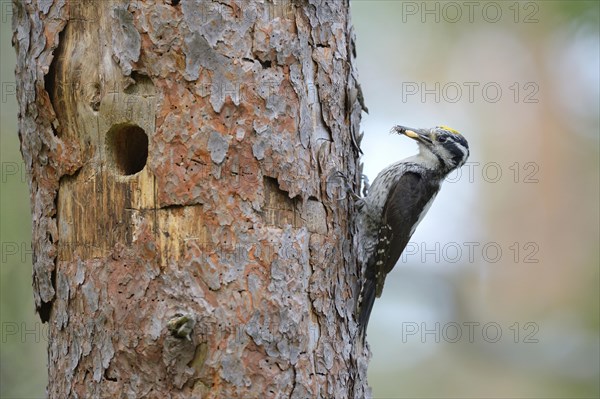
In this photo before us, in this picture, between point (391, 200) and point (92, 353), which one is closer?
point (92, 353)

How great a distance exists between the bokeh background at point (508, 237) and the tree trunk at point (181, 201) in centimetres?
387

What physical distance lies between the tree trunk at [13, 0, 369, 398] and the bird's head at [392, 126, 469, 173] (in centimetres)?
187

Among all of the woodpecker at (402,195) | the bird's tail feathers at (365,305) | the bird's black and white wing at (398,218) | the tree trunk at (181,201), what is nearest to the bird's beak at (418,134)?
the woodpecker at (402,195)

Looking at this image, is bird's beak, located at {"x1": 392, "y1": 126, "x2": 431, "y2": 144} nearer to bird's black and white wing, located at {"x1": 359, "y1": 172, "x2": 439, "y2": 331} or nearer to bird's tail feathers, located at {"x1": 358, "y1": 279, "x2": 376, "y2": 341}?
bird's black and white wing, located at {"x1": 359, "y1": 172, "x2": 439, "y2": 331}

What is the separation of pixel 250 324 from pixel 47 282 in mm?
930

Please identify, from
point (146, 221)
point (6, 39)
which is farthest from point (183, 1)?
point (6, 39)

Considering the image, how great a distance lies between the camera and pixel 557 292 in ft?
24.8

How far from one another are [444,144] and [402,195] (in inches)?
19.8

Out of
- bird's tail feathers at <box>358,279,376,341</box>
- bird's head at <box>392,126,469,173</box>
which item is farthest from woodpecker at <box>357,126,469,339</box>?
bird's tail feathers at <box>358,279,376,341</box>

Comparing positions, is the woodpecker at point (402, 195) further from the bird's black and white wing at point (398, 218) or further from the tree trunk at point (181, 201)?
the tree trunk at point (181, 201)

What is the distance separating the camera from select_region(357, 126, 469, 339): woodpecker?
432cm

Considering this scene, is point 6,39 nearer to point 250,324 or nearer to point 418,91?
point 418,91

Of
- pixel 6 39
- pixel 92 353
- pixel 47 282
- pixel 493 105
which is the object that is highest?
pixel 6 39

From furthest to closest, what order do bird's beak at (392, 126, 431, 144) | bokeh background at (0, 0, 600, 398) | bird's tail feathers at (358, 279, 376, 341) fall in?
1. bokeh background at (0, 0, 600, 398)
2. bird's beak at (392, 126, 431, 144)
3. bird's tail feathers at (358, 279, 376, 341)
